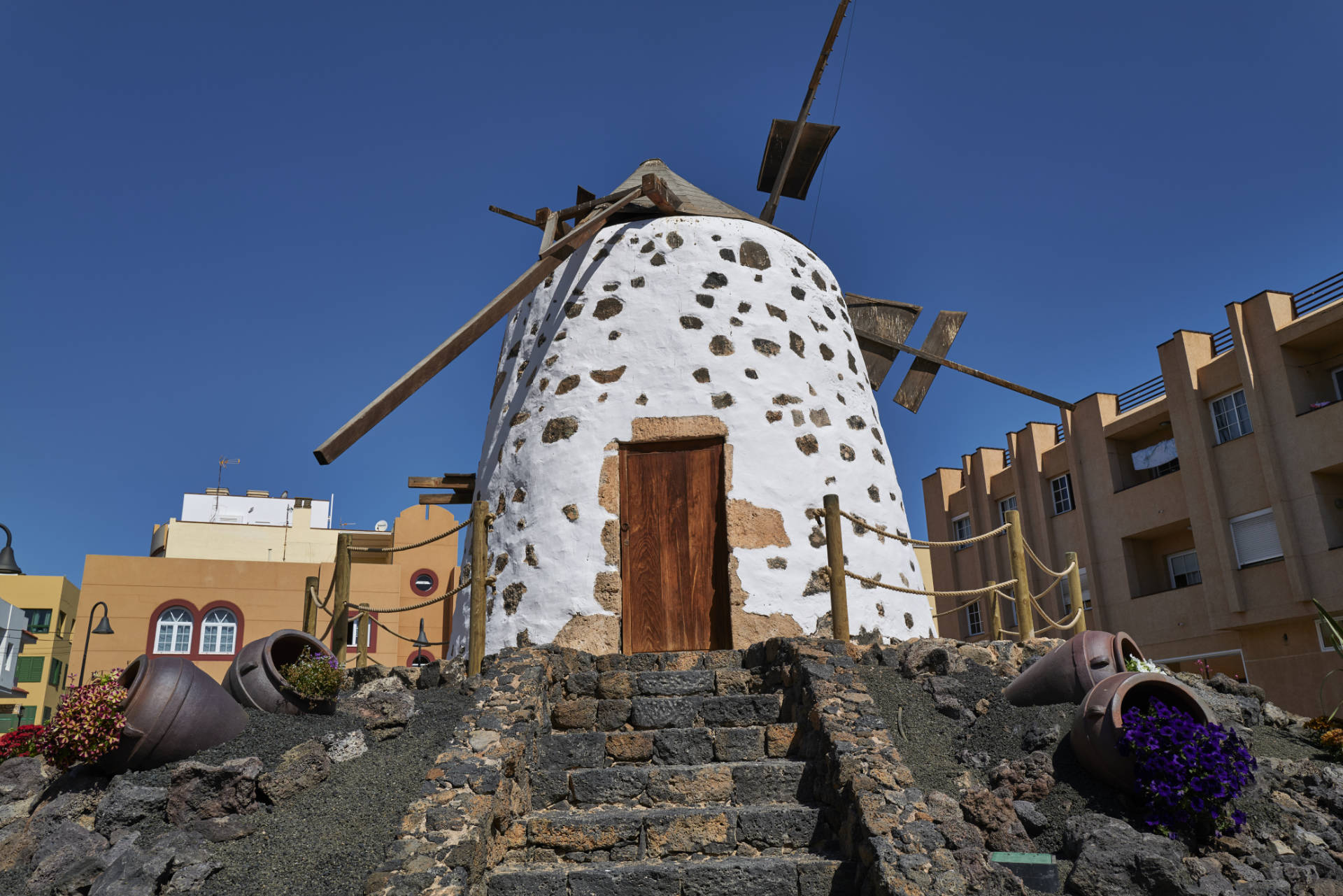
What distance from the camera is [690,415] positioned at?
8.42 m

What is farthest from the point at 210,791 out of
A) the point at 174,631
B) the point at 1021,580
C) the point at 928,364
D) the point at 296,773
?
the point at 174,631

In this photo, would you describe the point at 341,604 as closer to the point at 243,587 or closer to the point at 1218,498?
the point at 1218,498

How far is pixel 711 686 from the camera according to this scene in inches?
→ 262

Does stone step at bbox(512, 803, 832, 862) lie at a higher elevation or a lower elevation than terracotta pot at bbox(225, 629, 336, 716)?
lower

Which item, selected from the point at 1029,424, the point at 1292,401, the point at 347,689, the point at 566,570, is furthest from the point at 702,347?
the point at 1029,424

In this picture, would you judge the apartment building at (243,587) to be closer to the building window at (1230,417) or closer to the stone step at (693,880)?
the building window at (1230,417)

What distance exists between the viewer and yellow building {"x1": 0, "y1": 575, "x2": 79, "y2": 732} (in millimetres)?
28109

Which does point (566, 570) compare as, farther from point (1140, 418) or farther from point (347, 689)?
point (1140, 418)

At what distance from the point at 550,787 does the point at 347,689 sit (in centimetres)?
249

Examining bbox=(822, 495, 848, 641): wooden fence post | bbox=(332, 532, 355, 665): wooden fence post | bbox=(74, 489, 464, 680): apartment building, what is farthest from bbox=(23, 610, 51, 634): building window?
bbox=(822, 495, 848, 641): wooden fence post

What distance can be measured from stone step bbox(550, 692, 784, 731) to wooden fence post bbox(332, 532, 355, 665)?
2457mm

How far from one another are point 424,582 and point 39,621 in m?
A: 12.3

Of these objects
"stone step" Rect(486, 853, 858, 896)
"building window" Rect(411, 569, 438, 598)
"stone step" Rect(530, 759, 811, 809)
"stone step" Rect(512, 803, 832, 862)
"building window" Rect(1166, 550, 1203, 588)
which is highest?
"building window" Rect(411, 569, 438, 598)

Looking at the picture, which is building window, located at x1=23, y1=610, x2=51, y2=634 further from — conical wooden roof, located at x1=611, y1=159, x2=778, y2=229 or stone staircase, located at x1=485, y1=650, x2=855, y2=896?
stone staircase, located at x1=485, y1=650, x2=855, y2=896
